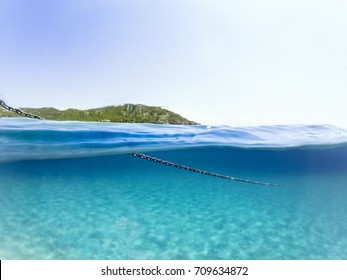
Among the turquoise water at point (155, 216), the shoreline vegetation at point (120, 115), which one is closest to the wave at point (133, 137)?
the turquoise water at point (155, 216)

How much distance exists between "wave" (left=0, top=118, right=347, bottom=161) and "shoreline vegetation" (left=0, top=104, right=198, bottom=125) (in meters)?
0.40

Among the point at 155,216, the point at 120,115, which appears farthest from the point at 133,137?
the point at 155,216

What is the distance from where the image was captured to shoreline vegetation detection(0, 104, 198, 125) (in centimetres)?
808

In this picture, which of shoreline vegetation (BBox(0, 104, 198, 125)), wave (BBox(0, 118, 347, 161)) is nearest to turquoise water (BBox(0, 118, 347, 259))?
wave (BBox(0, 118, 347, 161))

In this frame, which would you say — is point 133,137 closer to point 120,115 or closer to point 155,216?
point 120,115

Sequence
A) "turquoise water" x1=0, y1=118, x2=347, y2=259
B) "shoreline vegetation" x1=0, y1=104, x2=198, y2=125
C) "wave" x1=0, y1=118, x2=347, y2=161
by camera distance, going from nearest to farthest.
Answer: "turquoise water" x1=0, y1=118, x2=347, y2=259, "shoreline vegetation" x1=0, y1=104, x2=198, y2=125, "wave" x1=0, y1=118, x2=347, y2=161

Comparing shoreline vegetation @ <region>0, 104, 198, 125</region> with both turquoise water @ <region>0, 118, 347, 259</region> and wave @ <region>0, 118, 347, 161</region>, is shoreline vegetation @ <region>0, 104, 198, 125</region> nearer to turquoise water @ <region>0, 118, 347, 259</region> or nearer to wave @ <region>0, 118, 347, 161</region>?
wave @ <region>0, 118, 347, 161</region>

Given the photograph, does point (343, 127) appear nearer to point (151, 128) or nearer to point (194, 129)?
point (194, 129)

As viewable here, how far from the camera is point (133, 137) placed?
10.7 m

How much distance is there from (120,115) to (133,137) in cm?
204
